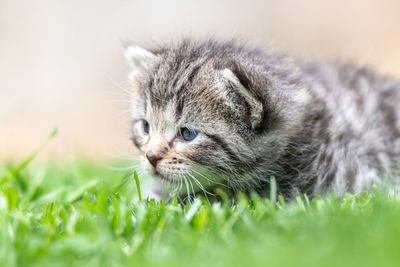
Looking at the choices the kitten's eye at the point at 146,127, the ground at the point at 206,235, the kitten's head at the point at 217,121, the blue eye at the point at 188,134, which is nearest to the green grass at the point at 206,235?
the ground at the point at 206,235

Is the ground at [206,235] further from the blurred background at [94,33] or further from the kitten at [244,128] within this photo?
the blurred background at [94,33]

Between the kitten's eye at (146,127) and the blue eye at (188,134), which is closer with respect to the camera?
the blue eye at (188,134)

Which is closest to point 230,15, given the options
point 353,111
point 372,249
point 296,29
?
Answer: point 296,29

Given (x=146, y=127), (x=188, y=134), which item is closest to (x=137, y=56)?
(x=146, y=127)

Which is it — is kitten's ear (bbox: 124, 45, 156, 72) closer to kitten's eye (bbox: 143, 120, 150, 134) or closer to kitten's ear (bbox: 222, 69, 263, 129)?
kitten's eye (bbox: 143, 120, 150, 134)

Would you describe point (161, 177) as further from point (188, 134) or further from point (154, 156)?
point (188, 134)

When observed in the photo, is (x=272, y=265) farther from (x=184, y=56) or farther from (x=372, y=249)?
(x=184, y=56)

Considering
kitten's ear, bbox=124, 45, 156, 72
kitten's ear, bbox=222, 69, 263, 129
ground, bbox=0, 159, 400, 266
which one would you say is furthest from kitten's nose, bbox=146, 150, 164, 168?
kitten's ear, bbox=124, 45, 156, 72

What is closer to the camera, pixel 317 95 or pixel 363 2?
pixel 317 95
